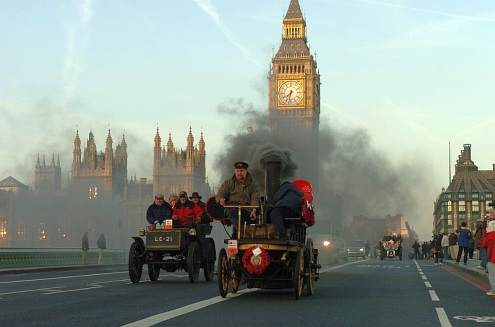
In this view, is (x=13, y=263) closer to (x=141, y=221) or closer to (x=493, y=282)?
(x=493, y=282)

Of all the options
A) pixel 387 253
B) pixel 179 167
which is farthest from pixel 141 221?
pixel 387 253

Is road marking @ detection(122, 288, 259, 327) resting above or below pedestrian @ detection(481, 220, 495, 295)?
below

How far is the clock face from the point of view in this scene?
630ft

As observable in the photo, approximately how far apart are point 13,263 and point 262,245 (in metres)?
21.1

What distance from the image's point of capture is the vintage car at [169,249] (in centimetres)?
1930

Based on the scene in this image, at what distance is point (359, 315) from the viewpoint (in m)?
11.5

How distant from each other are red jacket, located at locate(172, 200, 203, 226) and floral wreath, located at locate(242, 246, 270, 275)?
6.50m

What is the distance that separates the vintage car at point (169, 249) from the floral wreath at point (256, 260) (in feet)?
17.9

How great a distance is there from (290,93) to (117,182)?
47898 millimetres

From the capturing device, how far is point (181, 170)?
545 ft

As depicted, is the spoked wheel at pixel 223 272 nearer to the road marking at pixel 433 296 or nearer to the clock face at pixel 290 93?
the road marking at pixel 433 296

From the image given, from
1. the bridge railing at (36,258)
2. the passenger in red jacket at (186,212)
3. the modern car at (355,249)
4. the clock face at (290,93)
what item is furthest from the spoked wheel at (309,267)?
the clock face at (290,93)

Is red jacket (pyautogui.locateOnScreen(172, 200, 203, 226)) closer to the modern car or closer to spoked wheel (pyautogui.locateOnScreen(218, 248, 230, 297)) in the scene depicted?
spoked wheel (pyautogui.locateOnScreen(218, 248, 230, 297))

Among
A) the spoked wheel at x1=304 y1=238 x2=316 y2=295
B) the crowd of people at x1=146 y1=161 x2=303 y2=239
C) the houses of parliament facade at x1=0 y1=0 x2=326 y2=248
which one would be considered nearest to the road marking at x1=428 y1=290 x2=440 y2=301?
the spoked wheel at x1=304 y1=238 x2=316 y2=295
